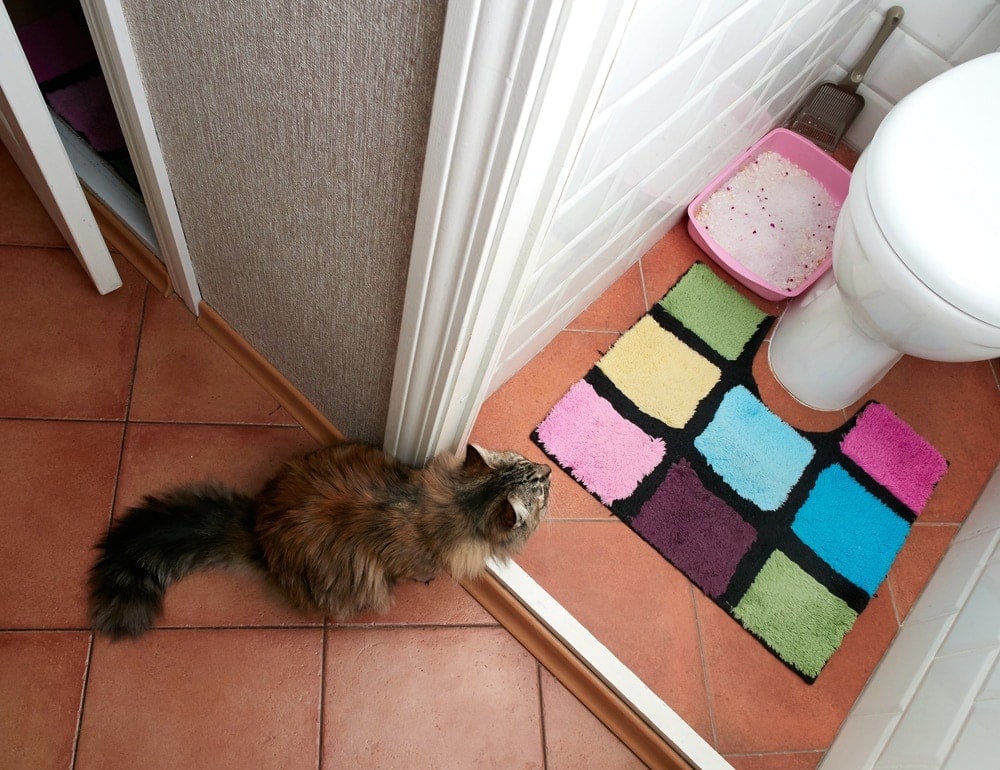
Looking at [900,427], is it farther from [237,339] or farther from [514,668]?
[237,339]

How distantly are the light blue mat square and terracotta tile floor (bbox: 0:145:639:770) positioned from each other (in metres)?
0.52

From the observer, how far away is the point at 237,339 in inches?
54.1

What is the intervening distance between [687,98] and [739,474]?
0.73 m

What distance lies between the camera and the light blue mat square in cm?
147

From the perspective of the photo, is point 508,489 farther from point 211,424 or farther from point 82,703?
point 82,703

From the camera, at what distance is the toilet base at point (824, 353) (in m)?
1.44

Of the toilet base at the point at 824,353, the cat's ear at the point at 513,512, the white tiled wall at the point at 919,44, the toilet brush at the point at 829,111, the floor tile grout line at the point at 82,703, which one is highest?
the white tiled wall at the point at 919,44

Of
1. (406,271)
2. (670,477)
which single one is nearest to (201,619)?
(406,271)

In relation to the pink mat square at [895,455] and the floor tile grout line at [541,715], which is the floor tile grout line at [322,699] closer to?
the floor tile grout line at [541,715]

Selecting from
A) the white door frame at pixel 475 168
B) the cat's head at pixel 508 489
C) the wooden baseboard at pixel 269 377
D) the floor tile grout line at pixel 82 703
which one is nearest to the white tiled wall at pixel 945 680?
the cat's head at pixel 508 489

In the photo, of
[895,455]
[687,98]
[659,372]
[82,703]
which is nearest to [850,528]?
[895,455]

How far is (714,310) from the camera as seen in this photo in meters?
1.62

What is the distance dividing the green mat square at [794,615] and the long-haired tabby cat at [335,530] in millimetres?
517

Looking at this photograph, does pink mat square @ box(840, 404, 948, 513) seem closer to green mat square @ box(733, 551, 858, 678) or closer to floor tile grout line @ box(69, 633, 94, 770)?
green mat square @ box(733, 551, 858, 678)
